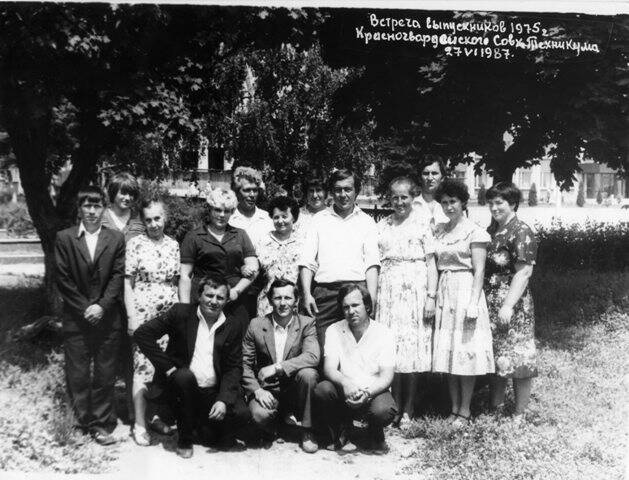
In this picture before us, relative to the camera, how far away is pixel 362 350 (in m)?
4.23

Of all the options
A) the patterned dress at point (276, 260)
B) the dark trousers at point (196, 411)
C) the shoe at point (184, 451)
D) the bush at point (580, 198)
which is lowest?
the shoe at point (184, 451)

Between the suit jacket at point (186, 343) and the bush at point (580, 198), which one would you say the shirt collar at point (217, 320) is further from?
the bush at point (580, 198)

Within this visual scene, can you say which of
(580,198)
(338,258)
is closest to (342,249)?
(338,258)

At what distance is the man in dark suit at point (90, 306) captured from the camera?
13.7 ft

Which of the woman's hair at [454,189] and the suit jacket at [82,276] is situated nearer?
the suit jacket at [82,276]

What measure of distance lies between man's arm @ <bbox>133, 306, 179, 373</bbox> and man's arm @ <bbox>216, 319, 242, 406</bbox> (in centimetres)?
36

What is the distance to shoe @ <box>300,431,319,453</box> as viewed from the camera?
Result: 4078 mm

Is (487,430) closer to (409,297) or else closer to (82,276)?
(409,297)

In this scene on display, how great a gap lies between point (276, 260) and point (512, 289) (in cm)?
181

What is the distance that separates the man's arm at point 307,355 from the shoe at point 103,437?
130cm

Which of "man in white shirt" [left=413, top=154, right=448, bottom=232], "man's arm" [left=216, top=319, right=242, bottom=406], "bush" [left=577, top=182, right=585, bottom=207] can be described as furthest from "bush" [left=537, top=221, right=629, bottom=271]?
"bush" [left=577, top=182, right=585, bottom=207]

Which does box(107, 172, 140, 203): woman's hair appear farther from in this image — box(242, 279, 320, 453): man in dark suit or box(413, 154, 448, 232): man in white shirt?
box(413, 154, 448, 232): man in white shirt

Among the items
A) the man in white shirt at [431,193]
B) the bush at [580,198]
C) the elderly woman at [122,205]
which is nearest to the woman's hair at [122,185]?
the elderly woman at [122,205]

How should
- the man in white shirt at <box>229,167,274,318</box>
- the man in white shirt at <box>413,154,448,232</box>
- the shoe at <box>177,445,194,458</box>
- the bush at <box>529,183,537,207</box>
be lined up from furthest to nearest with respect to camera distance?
the bush at <box>529,183,537,207</box> < the man in white shirt at <box>229,167,274,318</box> < the man in white shirt at <box>413,154,448,232</box> < the shoe at <box>177,445,194,458</box>
